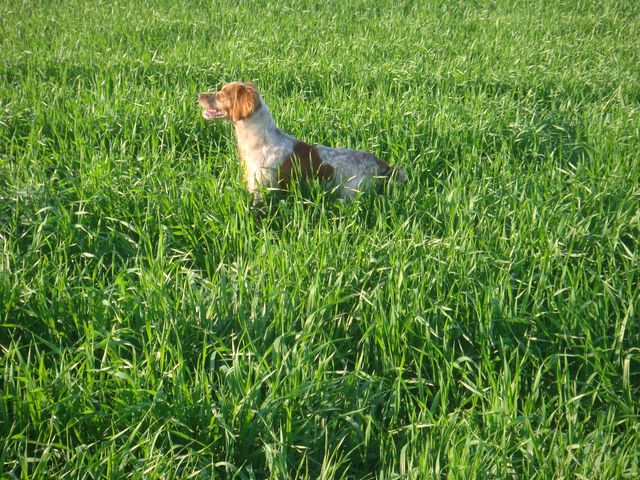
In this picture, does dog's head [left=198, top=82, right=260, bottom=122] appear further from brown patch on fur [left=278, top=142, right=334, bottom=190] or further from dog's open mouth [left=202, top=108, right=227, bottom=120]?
brown patch on fur [left=278, top=142, right=334, bottom=190]

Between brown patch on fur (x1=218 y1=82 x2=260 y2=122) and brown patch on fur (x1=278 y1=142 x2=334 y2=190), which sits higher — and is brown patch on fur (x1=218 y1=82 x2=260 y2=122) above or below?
above

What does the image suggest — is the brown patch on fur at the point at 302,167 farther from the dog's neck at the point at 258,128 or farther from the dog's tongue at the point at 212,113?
the dog's tongue at the point at 212,113

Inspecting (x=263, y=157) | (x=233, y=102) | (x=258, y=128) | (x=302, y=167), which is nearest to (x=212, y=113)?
(x=233, y=102)

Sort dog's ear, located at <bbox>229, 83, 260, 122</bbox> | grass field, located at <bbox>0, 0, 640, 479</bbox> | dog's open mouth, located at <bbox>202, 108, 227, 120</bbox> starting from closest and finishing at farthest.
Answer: grass field, located at <bbox>0, 0, 640, 479</bbox>, dog's ear, located at <bbox>229, 83, 260, 122</bbox>, dog's open mouth, located at <bbox>202, 108, 227, 120</bbox>

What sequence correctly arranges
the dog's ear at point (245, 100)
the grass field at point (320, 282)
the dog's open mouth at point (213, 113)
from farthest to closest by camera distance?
the dog's open mouth at point (213, 113), the dog's ear at point (245, 100), the grass field at point (320, 282)

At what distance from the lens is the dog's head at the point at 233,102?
12.8 ft

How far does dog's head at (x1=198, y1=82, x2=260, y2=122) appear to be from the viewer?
12.8 ft

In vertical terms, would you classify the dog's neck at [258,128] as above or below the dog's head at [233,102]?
below

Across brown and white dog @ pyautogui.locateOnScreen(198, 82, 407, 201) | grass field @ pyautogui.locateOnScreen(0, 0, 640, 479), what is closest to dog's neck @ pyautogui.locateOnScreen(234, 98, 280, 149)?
brown and white dog @ pyautogui.locateOnScreen(198, 82, 407, 201)

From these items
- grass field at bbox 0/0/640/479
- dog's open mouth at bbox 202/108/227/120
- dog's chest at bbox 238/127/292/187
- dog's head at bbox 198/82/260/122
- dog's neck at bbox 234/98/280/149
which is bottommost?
grass field at bbox 0/0/640/479

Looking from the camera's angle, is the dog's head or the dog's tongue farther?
the dog's tongue

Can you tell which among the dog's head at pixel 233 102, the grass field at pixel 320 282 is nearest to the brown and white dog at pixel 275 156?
the dog's head at pixel 233 102

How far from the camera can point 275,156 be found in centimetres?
393

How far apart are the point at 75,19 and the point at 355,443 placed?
7545 mm
